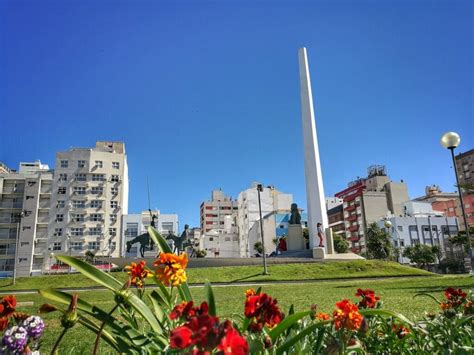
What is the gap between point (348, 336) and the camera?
2.44m

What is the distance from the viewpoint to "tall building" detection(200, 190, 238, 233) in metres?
117

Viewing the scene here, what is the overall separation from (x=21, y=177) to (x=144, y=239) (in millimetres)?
54894

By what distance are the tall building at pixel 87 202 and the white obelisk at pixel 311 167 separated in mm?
52310

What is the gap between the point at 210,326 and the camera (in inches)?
52.0

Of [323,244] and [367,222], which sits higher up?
[367,222]

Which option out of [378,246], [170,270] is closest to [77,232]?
[378,246]

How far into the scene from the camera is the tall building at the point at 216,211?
4606 inches

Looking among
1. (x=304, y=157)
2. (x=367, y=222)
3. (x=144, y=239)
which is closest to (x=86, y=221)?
(x=144, y=239)

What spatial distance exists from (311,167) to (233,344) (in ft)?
122

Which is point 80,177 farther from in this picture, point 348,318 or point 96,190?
point 348,318

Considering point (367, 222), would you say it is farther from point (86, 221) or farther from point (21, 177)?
point (21, 177)

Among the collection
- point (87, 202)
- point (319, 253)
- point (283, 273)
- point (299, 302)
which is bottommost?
point (299, 302)

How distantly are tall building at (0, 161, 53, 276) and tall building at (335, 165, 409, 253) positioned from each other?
68616 mm

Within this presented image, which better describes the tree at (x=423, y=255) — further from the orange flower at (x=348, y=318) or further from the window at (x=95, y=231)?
the orange flower at (x=348, y=318)
